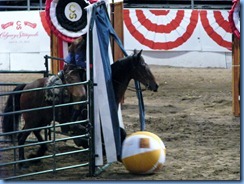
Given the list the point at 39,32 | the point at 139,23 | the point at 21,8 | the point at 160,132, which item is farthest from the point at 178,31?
the point at 160,132

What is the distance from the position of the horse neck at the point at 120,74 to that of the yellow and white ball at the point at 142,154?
0.82 metres

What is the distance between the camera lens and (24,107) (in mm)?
8938

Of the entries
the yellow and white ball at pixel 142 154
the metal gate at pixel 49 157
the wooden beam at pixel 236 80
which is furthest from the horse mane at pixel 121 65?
the wooden beam at pixel 236 80

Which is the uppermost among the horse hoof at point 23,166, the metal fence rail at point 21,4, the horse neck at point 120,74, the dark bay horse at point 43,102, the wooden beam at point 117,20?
the metal fence rail at point 21,4

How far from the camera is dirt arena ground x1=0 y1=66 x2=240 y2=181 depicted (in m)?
8.27

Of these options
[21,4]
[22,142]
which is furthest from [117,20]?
[21,4]

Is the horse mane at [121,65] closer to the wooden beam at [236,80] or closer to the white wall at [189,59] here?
the wooden beam at [236,80]

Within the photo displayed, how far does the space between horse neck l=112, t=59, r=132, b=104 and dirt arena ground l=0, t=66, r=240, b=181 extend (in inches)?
36.8

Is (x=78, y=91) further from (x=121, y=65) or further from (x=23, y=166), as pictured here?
(x=23, y=166)

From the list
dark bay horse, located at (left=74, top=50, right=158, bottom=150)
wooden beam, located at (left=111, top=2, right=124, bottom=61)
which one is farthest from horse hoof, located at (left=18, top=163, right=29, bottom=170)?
wooden beam, located at (left=111, top=2, right=124, bottom=61)

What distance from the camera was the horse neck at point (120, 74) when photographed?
8.67 meters

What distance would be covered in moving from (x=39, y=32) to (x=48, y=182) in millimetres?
11138

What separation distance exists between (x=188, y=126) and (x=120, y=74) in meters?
3.50

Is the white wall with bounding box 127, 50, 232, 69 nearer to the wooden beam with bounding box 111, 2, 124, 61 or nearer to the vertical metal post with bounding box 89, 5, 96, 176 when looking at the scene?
the wooden beam with bounding box 111, 2, 124, 61
